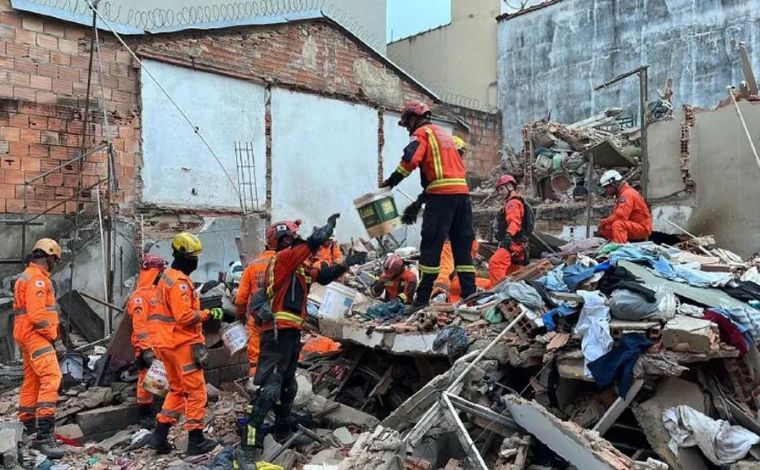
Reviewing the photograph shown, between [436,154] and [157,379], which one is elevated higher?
Answer: [436,154]

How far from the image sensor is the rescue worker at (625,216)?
704cm

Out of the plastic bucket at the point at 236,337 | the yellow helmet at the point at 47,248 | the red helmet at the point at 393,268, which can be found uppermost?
the yellow helmet at the point at 47,248

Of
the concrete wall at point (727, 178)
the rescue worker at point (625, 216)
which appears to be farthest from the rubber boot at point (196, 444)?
the concrete wall at point (727, 178)

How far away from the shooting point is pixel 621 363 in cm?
404

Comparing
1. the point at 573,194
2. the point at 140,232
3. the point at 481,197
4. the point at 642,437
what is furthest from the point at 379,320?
the point at 481,197

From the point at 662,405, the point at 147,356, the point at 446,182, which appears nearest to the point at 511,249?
the point at 446,182

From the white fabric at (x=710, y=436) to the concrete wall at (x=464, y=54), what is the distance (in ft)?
44.8

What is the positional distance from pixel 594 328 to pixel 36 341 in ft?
15.1

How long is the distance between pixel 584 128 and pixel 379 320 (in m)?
8.59

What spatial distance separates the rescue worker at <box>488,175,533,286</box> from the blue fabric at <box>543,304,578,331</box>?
2364 mm

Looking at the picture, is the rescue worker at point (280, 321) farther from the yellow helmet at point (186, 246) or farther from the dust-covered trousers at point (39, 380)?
the dust-covered trousers at point (39, 380)

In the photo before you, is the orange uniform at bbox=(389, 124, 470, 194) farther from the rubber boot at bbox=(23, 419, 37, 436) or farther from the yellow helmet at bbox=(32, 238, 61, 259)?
the rubber boot at bbox=(23, 419, 37, 436)

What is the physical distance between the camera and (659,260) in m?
5.45

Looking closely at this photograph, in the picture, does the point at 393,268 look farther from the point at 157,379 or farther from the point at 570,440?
the point at 570,440
